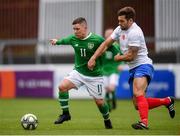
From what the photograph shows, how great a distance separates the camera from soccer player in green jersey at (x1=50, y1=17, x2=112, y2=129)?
1431 cm

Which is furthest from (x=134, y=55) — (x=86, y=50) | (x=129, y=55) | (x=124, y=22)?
(x=86, y=50)

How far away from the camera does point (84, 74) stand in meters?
14.4

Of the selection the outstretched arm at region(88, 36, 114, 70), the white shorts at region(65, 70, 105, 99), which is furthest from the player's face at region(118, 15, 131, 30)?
the white shorts at region(65, 70, 105, 99)

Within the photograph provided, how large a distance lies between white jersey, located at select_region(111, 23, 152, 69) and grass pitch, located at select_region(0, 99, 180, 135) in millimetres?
1296

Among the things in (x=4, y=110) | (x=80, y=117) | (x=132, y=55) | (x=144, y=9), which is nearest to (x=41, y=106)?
(x=4, y=110)

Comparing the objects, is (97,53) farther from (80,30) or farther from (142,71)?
(142,71)

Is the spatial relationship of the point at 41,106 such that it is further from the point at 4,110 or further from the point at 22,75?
the point at 22,75

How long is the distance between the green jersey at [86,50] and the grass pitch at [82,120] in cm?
111

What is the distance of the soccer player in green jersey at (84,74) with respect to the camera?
1431 cm

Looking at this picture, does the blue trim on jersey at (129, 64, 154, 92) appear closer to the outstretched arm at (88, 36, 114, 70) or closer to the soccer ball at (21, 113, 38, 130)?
the outstretched arm at (88, 36, 114, 70)

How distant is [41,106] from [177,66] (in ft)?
18.6

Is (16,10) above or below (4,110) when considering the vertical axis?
above

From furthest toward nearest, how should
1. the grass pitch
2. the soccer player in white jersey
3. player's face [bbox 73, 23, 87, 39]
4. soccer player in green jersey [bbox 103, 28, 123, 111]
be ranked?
soccer player in green jersey [bbox 103, 28, 123, 111] → player's face [bbox 73, 23, 87, 39] → the soccer player in white jersey → the grass pitch

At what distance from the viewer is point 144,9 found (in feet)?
90.2
